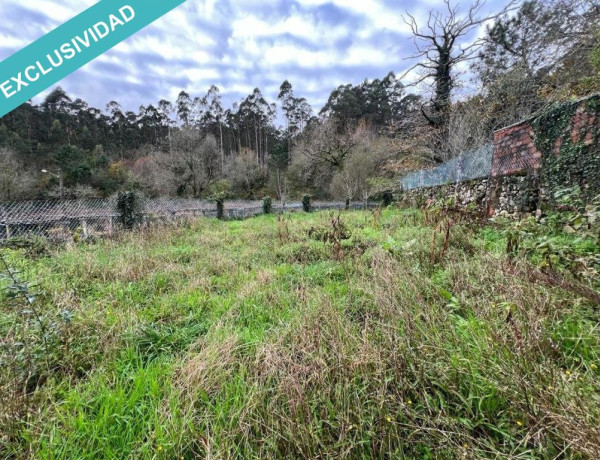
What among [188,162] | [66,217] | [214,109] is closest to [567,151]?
[66,217]

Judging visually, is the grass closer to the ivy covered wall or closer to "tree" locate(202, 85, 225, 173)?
the ivy covered wall

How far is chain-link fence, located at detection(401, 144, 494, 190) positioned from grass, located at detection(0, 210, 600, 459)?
4.66m

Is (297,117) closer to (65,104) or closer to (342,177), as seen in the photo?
(342,177)

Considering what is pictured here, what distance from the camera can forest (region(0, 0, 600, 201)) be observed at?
9.73 m

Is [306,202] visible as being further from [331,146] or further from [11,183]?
[11,183]

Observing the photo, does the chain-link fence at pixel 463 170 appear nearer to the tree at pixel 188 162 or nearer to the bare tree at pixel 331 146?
the bare tree at pixel 331 146

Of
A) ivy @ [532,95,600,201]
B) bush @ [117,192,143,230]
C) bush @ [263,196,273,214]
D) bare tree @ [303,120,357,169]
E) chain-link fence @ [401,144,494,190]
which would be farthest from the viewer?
bare tree @ [303,120,357,169]

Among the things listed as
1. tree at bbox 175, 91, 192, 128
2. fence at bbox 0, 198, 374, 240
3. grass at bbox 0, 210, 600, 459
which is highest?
tree at bbox 175, 91, 192, 128

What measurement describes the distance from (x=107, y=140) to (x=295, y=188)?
29.3 m

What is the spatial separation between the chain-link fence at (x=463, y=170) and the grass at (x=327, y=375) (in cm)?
466

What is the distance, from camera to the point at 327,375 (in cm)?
150

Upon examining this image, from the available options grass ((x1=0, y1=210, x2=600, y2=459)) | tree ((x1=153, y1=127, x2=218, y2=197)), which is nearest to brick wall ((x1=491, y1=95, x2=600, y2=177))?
grass ((x1=0, y1=210, x2=600, y2=459))

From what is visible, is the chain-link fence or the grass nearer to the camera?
the grass

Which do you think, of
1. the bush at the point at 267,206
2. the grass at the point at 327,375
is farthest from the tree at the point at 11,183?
the grass at the point at 327,375
